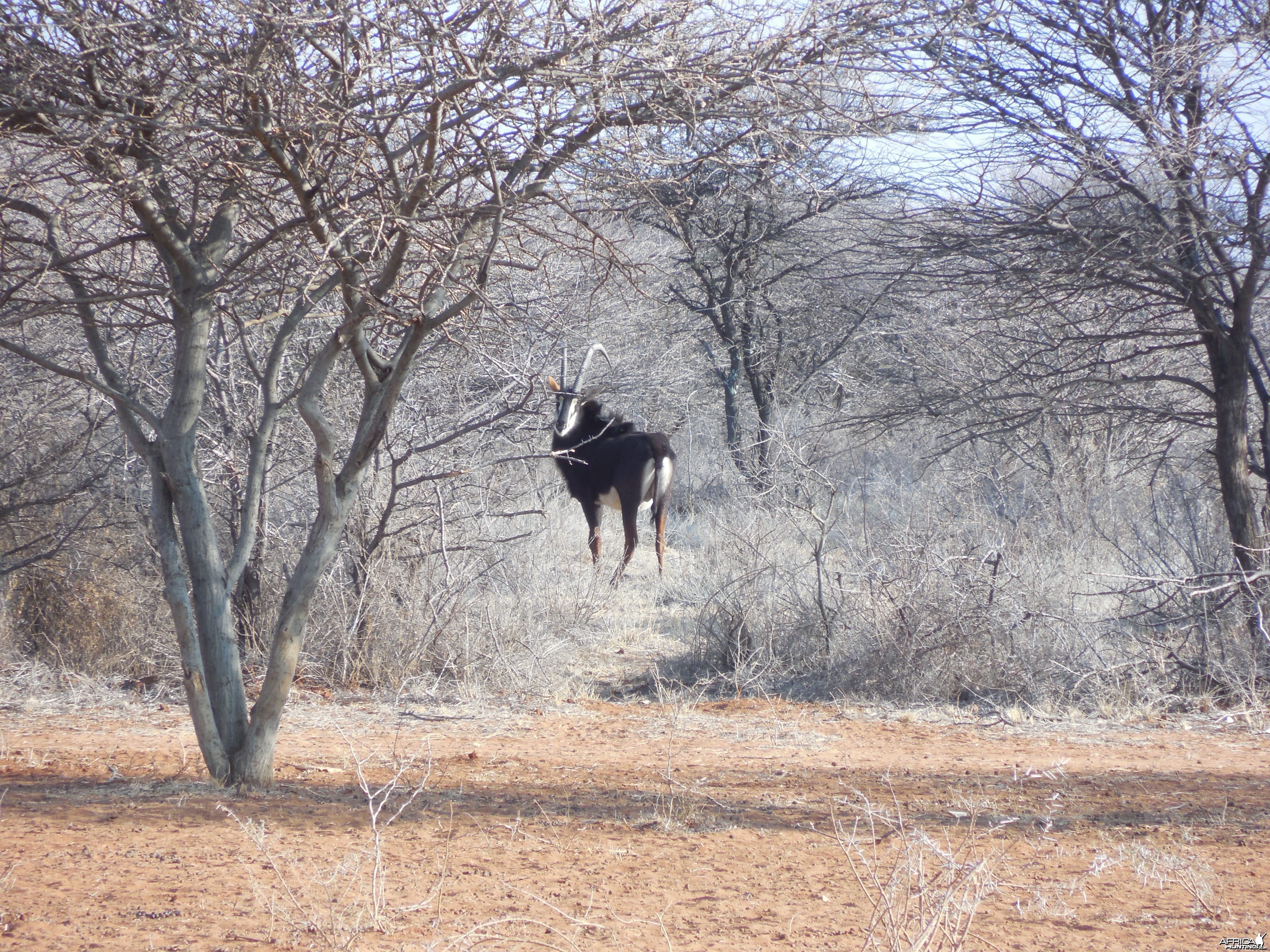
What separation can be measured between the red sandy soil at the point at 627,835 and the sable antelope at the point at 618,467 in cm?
486

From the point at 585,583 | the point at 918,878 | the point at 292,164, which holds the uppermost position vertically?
the point at 292,164

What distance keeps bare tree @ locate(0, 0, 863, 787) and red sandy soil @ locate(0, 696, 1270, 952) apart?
792 millimetres

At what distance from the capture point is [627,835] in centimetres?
431

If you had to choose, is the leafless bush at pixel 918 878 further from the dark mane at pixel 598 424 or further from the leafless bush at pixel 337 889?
the dark mane at pixel 598 424

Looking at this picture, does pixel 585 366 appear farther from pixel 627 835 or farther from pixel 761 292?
pixel 627 835

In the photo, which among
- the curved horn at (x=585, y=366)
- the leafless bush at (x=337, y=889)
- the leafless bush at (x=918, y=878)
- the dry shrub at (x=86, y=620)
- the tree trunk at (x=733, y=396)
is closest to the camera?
the leafless bush at (x=918, y=878)

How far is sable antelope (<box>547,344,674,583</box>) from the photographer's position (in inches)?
453

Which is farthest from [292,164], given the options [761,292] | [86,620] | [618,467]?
[761,292]

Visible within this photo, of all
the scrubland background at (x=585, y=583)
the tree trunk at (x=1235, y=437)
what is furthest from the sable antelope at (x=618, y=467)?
the tree trunk at (x=1235, y=437)

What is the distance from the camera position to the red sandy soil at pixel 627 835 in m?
3.20

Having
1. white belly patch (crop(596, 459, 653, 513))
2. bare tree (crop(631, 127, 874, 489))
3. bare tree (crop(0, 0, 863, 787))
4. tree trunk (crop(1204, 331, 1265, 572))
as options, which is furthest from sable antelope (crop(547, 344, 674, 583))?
bare tree (crop(0, 0, 863, 787))

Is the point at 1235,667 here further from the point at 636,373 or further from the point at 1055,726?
the point at 636,373

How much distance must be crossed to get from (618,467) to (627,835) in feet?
24.5

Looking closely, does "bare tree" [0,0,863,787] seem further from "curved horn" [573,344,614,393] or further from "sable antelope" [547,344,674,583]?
"sable antelope" [547,344,674,583]
